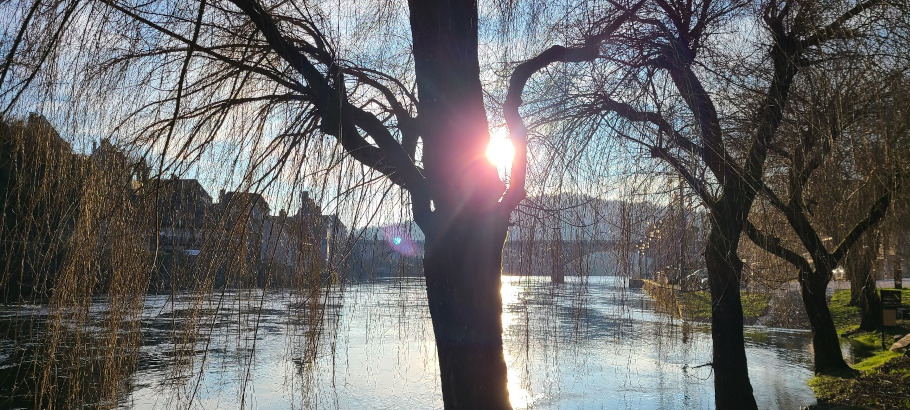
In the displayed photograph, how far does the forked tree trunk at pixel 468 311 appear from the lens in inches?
112

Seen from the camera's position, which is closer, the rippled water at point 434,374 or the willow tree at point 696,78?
the willow tree at point 696,78

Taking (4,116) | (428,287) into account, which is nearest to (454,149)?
(428,287)

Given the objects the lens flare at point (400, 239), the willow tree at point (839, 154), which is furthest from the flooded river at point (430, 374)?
the lens flare at point (400, 239)

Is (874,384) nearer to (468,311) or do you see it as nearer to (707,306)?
(468,311)

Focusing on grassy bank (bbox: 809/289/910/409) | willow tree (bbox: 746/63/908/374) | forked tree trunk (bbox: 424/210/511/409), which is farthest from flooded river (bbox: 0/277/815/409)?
forked tree trunk (bbox: 424/210/511/409)

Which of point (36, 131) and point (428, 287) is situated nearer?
point (36, 131)

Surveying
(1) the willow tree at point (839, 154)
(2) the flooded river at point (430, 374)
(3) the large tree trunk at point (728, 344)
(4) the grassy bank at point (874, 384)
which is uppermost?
(1) the willow tree at point (839, 154)

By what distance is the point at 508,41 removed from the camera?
2963 mm

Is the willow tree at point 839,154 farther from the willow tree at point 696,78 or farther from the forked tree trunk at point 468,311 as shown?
the forked tree trunk at point 468,311

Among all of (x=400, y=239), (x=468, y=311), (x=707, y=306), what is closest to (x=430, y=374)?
(x=400, y=239)

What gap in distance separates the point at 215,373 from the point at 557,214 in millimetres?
8323

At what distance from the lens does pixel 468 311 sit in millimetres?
2859

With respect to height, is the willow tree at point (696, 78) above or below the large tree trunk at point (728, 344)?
above

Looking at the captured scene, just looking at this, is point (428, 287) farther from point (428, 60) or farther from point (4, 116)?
point (4, 116)
